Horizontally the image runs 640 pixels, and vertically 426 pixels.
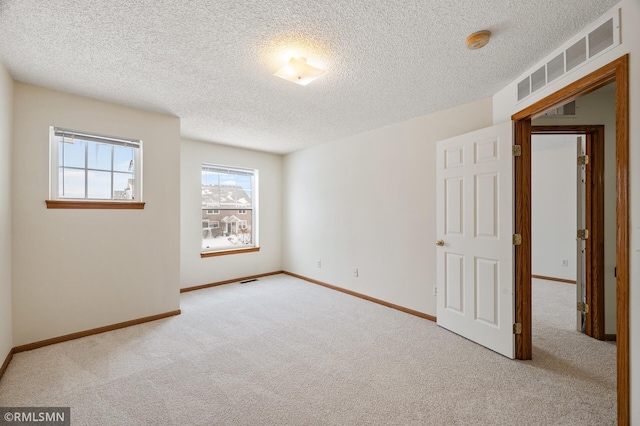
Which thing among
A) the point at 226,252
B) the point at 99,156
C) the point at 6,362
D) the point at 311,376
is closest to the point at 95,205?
the point at 99,156

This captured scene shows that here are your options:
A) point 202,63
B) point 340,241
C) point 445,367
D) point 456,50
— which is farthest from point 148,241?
point 456,50

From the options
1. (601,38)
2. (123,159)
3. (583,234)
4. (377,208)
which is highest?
(601,38)

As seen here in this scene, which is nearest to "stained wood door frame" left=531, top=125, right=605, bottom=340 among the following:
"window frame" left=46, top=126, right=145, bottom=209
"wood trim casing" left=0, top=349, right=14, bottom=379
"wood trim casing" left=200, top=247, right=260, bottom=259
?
"window frame" left=46, top=126, right=145, bottom=209

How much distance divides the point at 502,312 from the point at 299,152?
4.23 metres

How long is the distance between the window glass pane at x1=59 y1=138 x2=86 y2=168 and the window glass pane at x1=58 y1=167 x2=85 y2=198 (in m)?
0.07

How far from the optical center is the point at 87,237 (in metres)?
3.01

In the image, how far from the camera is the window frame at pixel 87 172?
9.41ft

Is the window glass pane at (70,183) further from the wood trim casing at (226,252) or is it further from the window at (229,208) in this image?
the wood trim casing at (226,252)

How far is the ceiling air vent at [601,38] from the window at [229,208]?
16.2 feet

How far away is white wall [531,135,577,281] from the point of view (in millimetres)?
5363

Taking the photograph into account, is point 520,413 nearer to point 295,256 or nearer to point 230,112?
point 230,112

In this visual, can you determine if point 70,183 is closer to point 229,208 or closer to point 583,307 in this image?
point 229,208

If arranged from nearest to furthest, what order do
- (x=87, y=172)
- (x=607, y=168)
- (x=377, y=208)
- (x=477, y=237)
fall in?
(x=477, y=237), (x=607, y=168), (x=87, y=172), (x=377, y=208)

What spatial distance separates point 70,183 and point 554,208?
26.1 ft
